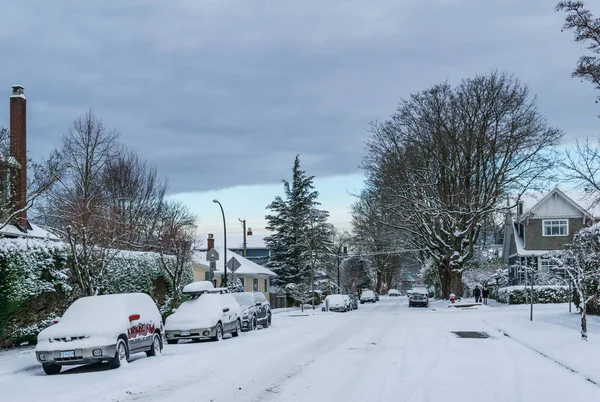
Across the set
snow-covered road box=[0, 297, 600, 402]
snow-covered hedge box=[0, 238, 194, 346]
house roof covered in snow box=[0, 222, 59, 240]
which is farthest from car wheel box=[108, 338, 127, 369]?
house roof covered in snow box=[0, 222, 59, 240]

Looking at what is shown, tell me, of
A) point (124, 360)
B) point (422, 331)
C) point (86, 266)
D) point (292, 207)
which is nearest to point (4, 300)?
point (86, 266)

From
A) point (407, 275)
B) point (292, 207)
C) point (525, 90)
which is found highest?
point (525, 90)

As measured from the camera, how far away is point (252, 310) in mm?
28109

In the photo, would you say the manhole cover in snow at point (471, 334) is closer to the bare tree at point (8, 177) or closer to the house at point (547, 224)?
the bare tree at point (8, 177)

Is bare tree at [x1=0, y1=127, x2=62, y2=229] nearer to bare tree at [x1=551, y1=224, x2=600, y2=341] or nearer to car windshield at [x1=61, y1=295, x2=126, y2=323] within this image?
car windshield at [x1=61, y1=295, x2=126, y2=323]

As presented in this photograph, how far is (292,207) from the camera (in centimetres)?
6644

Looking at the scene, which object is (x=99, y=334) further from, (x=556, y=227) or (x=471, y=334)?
(x=556, y=227)

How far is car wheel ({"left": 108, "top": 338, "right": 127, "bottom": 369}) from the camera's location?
1549 cm

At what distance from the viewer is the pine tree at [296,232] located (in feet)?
209

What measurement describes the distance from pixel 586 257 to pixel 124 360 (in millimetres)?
15828

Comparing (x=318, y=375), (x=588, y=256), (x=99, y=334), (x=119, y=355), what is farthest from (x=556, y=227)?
(x=99, y=334)

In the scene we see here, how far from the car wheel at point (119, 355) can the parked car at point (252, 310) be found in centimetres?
1111

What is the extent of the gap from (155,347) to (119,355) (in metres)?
2.64

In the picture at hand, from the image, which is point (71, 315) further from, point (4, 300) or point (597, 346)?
point (597, 346)
